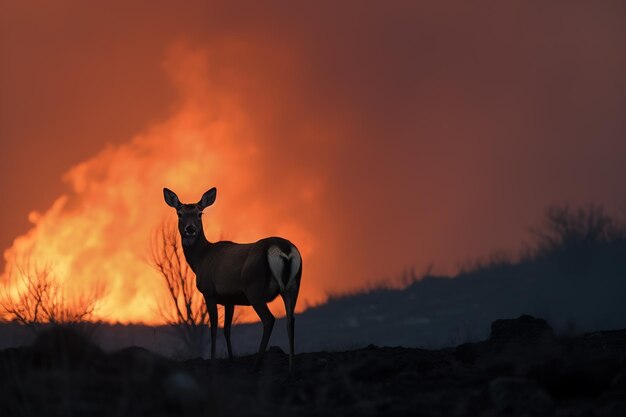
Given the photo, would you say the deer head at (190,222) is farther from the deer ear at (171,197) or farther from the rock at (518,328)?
the rock at (518,328)

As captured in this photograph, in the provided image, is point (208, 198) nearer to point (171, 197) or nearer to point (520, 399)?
point (171, 197)

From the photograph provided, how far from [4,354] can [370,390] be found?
5.46m

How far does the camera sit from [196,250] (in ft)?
71.7

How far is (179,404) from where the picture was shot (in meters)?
10.9

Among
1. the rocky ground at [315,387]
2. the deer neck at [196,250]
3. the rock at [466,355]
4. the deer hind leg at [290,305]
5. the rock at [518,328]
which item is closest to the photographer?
the rocky ground at [315,387]

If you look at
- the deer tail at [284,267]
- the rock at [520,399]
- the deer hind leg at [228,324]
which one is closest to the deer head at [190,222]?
the deer hind leg at [228,324]

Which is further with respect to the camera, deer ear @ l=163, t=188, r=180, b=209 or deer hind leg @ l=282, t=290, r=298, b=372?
deer ear @ l=163, t=188, r=180, b=209

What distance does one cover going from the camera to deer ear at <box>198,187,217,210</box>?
22.5 metres

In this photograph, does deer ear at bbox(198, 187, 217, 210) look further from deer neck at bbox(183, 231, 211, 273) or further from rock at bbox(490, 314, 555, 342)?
rock at bbox(490, 314, 555, 342)

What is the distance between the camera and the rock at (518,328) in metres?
20.4

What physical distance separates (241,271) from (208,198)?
12.3 ft

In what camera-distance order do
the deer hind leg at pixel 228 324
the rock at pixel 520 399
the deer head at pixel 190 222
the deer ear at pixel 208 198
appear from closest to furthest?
1. the rock at pixel 520 399
2. the deer hind leg at pixel 228 324
3. the deer head at pixel 190 222
4. the deer ear at pixel 208 198

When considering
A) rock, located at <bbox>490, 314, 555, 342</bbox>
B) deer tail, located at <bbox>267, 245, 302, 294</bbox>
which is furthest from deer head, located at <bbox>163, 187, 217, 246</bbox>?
rock, located at <bbox>490, 314, 555, 342</bbox>

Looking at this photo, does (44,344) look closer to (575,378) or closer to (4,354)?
(4,354)
